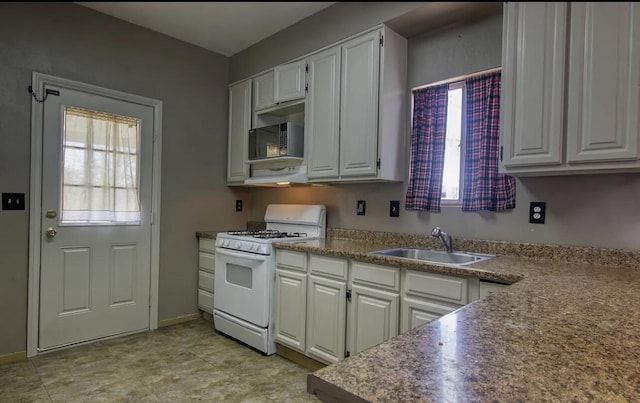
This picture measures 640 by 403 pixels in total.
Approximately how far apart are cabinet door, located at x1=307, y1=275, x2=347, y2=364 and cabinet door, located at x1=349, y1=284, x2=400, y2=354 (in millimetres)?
72

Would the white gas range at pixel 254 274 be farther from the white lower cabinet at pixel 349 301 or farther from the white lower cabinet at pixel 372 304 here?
the white lower cabinet at pixel 372 304

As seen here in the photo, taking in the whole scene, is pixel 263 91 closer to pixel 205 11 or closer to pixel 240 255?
pixel 240 255

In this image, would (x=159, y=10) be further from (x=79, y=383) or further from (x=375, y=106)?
(x=79, y=383)

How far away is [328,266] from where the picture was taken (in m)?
2.22

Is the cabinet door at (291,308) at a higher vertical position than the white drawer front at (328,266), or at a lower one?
lower

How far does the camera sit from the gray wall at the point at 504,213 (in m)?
1.74

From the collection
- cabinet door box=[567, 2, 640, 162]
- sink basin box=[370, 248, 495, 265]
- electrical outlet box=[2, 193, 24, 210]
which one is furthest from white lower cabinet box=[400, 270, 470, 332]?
electrical outlet box=[2, 193, 24, 210]

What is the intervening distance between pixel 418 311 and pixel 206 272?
2071 mm

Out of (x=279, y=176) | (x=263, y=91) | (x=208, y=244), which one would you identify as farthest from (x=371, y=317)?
(x=263, y=91)

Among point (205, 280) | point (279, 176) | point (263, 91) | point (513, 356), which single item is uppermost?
point (263, 91)

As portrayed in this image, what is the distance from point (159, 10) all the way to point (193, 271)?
321cm

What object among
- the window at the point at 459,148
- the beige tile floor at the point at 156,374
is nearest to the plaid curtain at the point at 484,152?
the window at the point at 459,148

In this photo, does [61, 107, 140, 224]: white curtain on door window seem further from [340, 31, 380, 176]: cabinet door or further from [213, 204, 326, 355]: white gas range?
[340, 31, 380, 176]: cabinet door

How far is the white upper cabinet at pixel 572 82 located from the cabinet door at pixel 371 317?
989 mm
